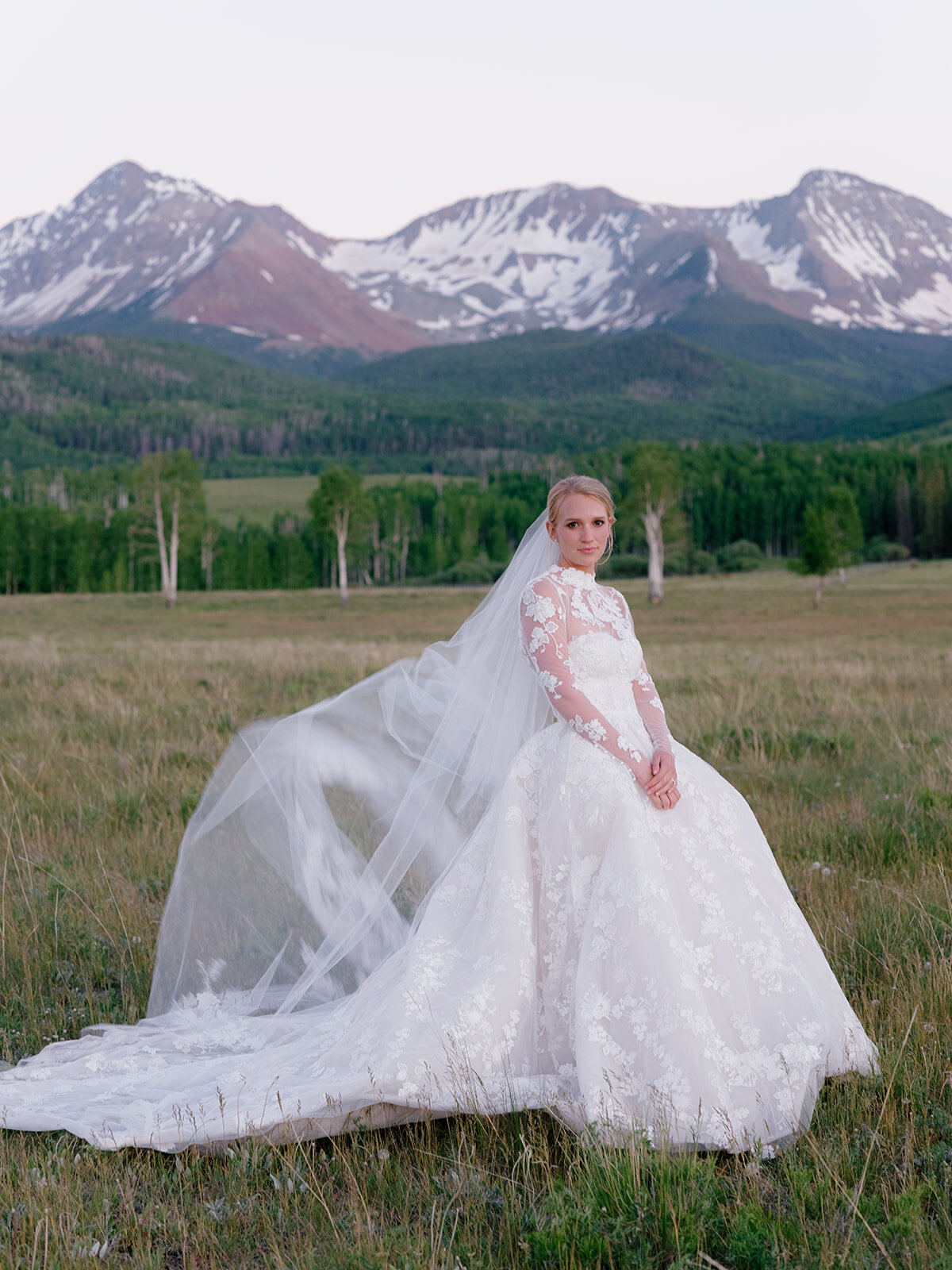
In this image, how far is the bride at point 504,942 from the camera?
3.58 m

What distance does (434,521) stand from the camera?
5025 inches

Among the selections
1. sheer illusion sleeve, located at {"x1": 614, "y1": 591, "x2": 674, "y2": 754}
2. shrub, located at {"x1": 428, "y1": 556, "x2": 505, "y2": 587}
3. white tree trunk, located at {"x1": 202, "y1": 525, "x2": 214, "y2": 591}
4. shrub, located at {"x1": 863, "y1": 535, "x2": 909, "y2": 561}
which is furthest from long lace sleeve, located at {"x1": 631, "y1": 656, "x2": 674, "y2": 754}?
shrub, located at {"x1": 863, "y1": 535, "x2": 909, "y2": 561}

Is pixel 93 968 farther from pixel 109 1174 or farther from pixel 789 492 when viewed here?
pixel 789 492

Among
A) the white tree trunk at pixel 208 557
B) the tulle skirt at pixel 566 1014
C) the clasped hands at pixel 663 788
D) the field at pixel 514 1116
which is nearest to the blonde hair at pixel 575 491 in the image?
the tulle skirt at pixel 566 1014

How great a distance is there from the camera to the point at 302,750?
5504mm

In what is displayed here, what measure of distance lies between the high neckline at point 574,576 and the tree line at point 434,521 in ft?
206

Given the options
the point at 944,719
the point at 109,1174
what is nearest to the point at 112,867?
the point at 109,1174

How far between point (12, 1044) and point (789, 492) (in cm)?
12669

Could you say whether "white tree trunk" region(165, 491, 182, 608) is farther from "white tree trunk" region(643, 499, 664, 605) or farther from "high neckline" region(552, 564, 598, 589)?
"high neckline" region(552, 564, 598, 589)

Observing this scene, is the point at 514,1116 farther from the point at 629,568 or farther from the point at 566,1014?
the point at 629,568

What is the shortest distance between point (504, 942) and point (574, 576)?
1.65 m

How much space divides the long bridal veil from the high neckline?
1.57 ft

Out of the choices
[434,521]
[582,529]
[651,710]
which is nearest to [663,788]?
[651,710]

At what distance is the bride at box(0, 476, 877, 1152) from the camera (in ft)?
11.7
